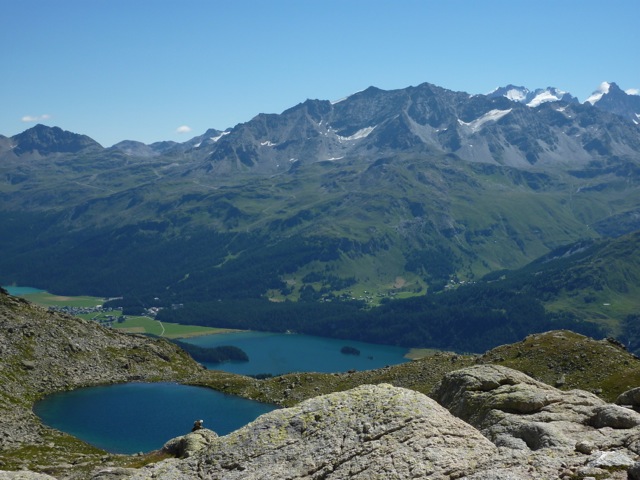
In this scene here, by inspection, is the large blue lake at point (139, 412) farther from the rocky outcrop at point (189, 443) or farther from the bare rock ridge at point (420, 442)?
the bare rock ridge at point (420, 442)

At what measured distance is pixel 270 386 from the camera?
12612 centimetres

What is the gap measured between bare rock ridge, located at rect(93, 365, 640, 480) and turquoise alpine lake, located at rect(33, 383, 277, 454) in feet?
216

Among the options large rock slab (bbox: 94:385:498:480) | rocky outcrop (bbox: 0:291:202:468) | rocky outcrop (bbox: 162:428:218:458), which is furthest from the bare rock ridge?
rocky outcrop (bbox: 0:291:202:468)

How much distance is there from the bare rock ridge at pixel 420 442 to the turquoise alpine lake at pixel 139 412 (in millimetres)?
65906

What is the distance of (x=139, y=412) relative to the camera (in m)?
113

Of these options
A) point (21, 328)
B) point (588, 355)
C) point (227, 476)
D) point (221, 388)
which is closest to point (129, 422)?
point (221, 388)

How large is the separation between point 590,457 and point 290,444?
13.4 meters

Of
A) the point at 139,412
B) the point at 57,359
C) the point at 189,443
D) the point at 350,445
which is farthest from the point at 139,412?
the point at 350,445

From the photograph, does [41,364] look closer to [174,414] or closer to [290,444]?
[174,414]

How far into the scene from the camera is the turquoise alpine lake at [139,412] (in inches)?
3910

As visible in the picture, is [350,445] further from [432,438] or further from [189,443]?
[189,443]

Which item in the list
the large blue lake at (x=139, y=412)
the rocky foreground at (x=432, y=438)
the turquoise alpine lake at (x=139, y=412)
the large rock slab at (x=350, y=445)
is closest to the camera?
the rocky foreground at (x=432, y=438)

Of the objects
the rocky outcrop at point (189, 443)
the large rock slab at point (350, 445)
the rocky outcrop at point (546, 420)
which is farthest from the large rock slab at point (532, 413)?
the rocky outcrop at point (189, 443)

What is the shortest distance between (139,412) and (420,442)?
9442cm
